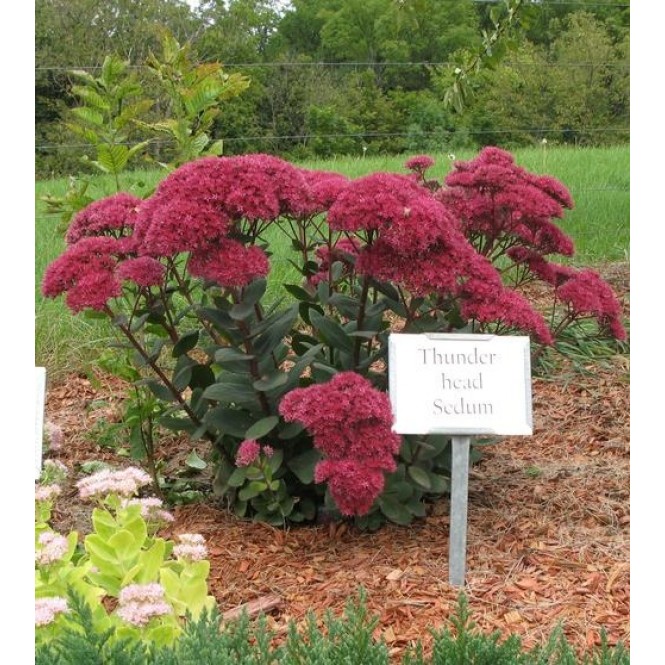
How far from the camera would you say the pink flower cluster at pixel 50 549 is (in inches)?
79.4

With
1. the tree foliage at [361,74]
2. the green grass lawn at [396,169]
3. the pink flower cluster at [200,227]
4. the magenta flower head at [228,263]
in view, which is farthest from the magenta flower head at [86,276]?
the tree foliage at [361,74]

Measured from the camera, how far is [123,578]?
6.94ft

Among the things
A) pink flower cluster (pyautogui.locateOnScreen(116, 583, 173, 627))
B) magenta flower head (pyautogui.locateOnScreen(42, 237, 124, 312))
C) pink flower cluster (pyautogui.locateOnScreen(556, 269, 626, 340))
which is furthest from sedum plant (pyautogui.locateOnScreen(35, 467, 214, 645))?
pink flower cluster (pyautogui.locateOnScreen(556, 269, 626, 340))

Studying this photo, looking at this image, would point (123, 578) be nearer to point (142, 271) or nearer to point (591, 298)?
point (142, 271)

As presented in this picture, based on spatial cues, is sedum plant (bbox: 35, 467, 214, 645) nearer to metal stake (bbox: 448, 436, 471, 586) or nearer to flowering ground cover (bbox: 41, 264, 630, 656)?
flowering ground cover (bbox: 41, 264, 630, 656)

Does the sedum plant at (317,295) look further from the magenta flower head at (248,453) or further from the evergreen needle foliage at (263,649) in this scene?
the evergreen needle foliage at (263,649)

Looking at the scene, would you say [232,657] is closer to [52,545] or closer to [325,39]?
[52,545]

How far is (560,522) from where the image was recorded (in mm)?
3047

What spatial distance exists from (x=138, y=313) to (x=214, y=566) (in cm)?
78

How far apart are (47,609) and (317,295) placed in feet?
4.61

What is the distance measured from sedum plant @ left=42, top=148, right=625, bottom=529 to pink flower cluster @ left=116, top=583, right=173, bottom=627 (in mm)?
629

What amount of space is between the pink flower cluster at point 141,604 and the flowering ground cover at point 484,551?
0.64 meters

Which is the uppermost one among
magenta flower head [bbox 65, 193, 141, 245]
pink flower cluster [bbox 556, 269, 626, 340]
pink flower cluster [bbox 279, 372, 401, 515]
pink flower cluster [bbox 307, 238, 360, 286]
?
magenta flower head [bbox 65, 193, 141, 245]

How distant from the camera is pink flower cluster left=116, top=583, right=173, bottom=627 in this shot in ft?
6.03
